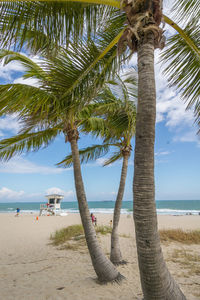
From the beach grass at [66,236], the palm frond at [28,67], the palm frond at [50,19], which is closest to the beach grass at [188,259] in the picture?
the beach grass at [66,236]

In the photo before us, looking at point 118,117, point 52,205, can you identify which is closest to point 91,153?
point 118,117

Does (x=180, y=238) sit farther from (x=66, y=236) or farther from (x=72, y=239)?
(x=66, y=236)

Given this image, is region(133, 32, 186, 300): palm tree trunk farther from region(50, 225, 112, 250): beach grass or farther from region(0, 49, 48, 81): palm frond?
A: region(50, 225, 112, 250): beach grass

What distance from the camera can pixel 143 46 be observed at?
2768mm

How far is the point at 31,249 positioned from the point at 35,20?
28.3 ft

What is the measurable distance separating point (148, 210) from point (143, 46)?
6.70 feet

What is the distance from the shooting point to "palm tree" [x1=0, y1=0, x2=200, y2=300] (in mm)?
2398

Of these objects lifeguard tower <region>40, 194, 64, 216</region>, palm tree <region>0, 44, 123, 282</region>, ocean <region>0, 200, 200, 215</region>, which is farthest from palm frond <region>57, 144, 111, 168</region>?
ocean <region>0, 200, 200, 215</region>

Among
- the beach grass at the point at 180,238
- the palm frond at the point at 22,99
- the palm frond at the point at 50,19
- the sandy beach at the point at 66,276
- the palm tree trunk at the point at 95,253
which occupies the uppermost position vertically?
the palm frond at the point at 50,19

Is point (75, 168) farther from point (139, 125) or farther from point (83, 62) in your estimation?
point (139, 125)

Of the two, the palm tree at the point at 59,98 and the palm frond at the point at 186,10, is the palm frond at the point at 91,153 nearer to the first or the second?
the palm tree at the point at 59,98

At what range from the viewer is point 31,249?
9016 mm

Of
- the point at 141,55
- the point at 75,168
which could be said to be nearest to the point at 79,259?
the point at 75,168

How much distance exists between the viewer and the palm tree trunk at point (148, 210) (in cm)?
238
